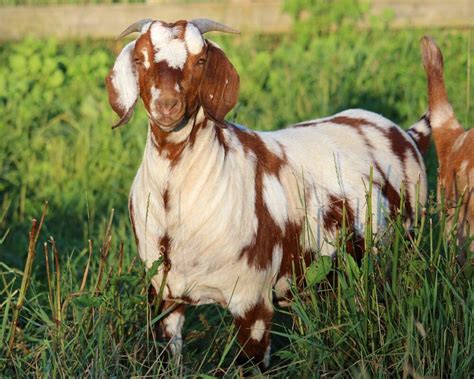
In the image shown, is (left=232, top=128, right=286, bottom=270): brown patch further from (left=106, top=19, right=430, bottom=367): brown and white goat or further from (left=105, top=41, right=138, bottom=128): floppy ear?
(left=105, top=41, right=138, bottom=128): floppy ear

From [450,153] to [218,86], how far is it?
1284mm

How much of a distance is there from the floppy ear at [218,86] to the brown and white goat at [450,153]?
3.01 feet

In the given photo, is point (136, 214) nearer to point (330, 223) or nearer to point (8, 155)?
point (330, 223)

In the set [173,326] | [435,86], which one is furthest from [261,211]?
[435,86]

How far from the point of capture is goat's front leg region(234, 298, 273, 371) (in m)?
4.18

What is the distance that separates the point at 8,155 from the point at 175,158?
125 inches

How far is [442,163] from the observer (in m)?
4.77

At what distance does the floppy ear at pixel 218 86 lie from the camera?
398 cm

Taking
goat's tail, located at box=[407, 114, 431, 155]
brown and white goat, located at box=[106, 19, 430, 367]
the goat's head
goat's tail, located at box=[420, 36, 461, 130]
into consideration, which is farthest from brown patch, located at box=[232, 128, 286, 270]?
goat's tail, located at box=[407, 114, 431, 155]

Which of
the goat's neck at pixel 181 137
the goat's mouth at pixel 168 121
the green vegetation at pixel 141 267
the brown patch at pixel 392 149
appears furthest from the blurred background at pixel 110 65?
the goat's mouth at pixel 168 121

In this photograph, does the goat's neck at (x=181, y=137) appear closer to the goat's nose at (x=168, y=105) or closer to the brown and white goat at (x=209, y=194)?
the brown and white goat at (x=209, y=194)

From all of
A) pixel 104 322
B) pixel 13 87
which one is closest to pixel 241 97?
pixel 13 87

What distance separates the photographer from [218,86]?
13.2ft

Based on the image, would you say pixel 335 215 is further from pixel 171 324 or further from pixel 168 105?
pixel 168 105
